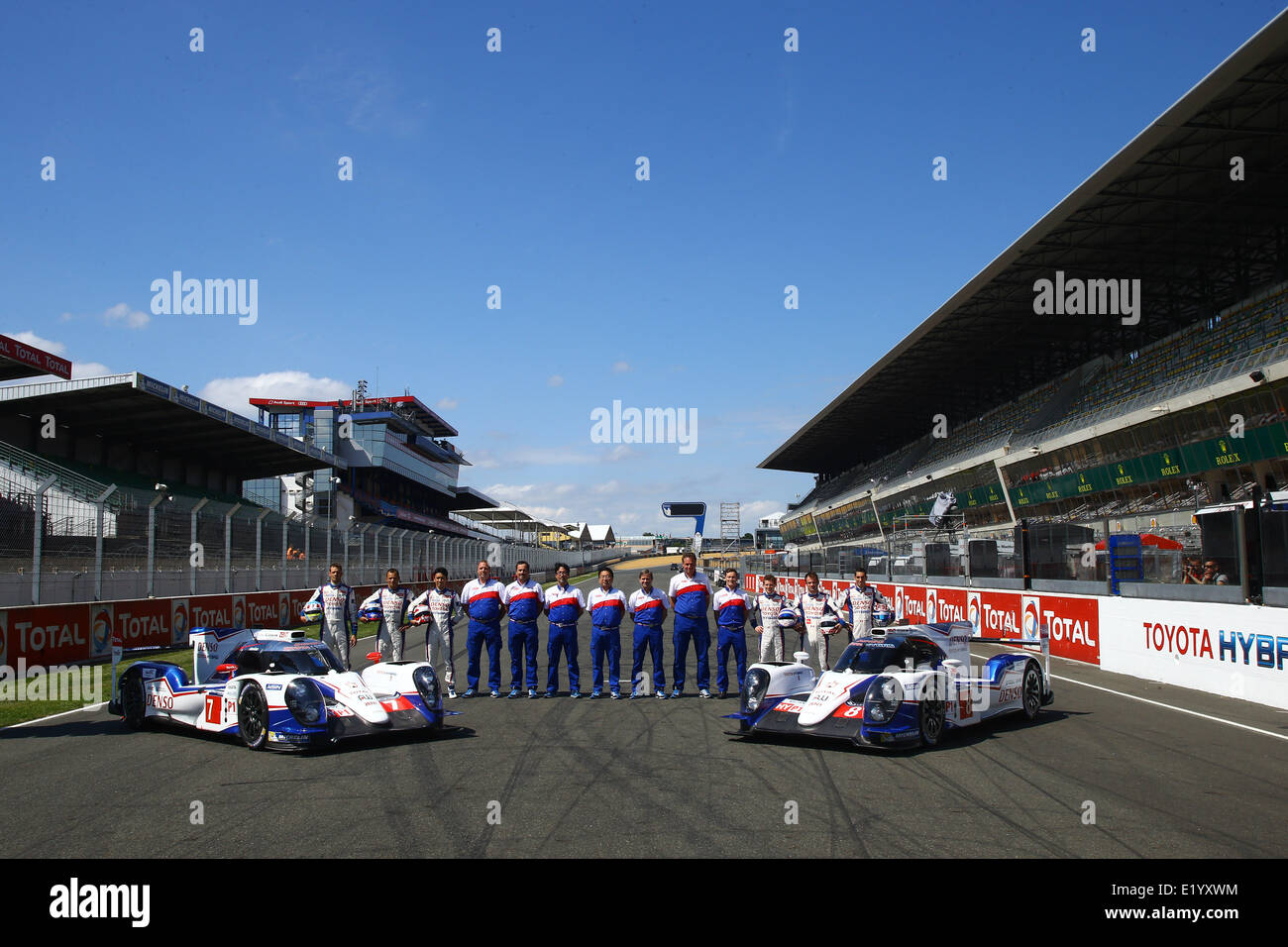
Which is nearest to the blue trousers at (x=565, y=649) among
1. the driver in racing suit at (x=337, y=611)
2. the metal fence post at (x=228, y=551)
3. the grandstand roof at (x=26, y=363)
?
the driver in racing suit at (x=337, y=611)

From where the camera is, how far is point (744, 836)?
218 inches

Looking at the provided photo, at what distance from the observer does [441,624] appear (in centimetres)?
1215

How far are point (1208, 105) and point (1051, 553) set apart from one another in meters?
10.2

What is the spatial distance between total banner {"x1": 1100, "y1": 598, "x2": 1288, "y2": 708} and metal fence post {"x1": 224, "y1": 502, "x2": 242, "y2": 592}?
16209mm

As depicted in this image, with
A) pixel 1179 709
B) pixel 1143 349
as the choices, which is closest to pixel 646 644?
pixel 1179 709

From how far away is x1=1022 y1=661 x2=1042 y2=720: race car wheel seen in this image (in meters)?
9.95

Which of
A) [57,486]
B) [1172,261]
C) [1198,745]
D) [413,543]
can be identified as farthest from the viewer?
[413,543]

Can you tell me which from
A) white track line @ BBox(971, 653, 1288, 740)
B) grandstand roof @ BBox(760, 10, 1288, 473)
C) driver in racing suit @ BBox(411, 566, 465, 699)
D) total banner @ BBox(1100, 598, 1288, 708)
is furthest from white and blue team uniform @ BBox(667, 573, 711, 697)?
grandstand roof @ BBox(760, 10, 1288, 473)

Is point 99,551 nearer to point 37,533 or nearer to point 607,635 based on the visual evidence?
point 37,533

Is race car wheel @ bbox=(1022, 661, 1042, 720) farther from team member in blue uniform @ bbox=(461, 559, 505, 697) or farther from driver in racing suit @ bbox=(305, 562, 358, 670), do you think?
driver in racing suit @ bbox=(305, 562, 358, 670)

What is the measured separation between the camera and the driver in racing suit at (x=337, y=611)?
40.1 ft
